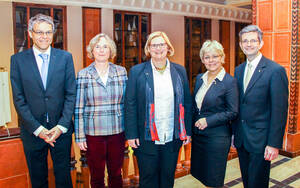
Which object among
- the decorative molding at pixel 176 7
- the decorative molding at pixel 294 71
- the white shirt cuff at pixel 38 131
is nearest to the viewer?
the white shirt cuff at pixel 38 131

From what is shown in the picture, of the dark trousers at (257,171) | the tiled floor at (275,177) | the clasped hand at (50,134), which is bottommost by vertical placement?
the tiled floor at (275,177)

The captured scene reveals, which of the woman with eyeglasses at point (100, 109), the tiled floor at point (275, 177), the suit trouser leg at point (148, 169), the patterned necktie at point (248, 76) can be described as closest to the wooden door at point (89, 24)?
the tiled floor at point (275, 177)

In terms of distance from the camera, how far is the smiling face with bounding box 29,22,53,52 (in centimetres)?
209

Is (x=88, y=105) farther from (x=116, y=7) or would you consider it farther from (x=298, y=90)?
(x=116, y=7)

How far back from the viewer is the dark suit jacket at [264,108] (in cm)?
214

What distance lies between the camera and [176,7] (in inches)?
335

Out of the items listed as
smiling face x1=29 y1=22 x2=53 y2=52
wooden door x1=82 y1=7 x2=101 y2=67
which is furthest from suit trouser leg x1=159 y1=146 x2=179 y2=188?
wooden door x1=82 y1=7 x2=101 y2=67

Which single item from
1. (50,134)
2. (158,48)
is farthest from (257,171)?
(50,134)

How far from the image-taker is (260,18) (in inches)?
167

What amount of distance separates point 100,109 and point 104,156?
0.38 meters

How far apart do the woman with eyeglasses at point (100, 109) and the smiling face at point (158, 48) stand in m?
0.31

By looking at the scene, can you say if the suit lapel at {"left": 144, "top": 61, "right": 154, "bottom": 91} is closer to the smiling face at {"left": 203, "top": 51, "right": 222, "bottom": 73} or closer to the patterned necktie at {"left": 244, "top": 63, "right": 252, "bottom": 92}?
the smiling face at {"left": 203, "top": 51, "right": 222, "bottom": 73}

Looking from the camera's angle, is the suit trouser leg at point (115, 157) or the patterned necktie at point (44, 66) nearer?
the patterned necktie at point (44, 66)

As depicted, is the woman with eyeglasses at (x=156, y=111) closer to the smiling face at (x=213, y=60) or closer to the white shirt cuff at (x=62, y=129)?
the smiling face at (x=213, y=60)
